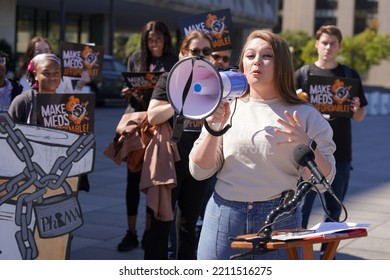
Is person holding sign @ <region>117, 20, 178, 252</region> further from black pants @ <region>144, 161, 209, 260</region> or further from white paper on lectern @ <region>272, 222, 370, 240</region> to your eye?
white paper on lectern @ <region>272, 222, 370, 240</region>

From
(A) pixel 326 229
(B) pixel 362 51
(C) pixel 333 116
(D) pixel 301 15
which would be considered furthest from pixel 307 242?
(D) pixel 301 15

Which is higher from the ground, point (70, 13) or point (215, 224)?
point (70, 13)

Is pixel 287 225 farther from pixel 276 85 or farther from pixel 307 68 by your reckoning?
pixel 307 68

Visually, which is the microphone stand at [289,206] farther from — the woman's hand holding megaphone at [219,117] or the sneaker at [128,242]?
the sneaker at [128,242]

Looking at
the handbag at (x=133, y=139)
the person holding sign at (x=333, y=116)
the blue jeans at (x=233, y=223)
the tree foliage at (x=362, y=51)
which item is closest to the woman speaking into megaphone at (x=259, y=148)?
the blue jeans at (x=233, y=223)

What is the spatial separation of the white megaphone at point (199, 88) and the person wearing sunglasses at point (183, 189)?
6.85 feet

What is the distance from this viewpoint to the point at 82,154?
437 centimetres

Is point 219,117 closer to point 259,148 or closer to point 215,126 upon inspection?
point 215,126

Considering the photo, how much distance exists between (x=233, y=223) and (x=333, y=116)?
292 cm

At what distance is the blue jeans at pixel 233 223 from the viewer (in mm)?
3314

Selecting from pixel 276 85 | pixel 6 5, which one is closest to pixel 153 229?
pixel 276 85

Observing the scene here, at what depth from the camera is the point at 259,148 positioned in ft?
10.8
